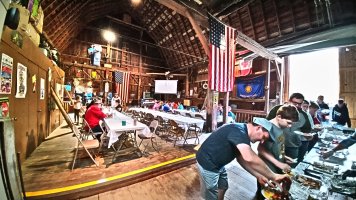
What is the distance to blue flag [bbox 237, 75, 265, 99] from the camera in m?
10.0

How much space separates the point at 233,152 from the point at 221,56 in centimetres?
399

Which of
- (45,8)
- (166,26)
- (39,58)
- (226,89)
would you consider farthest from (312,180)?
(166,26)

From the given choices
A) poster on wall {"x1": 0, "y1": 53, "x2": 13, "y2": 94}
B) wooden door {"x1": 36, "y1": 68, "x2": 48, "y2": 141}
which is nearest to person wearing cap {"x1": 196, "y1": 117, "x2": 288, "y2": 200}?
poster on wall {"x1": 0, "y1": 53, "x2": 13, "y2": 94}

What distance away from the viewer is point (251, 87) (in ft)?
34.7

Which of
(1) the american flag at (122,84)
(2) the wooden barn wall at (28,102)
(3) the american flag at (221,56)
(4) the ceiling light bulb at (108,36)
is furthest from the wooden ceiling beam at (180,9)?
(4) the ceiling light bulb at (108,36)

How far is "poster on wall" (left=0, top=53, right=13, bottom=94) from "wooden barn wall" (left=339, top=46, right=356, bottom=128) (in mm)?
10840

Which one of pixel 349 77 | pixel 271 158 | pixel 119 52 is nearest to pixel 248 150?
pixel 271 158

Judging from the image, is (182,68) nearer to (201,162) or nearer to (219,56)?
(219,56)

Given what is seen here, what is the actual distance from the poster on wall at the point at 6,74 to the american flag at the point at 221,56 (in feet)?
14.4

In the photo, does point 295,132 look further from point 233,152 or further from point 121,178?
point 121,178

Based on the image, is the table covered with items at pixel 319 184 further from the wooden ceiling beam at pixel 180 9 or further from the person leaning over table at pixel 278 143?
the wooden ceiling beam at pixel 180 9

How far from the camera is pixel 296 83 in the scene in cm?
930

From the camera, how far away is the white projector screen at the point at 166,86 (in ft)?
50.0

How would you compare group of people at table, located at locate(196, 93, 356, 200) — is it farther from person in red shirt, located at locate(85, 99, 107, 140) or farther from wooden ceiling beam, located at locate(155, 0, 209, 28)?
person in red shirt, located at locate(85, 99, 107, 140)
